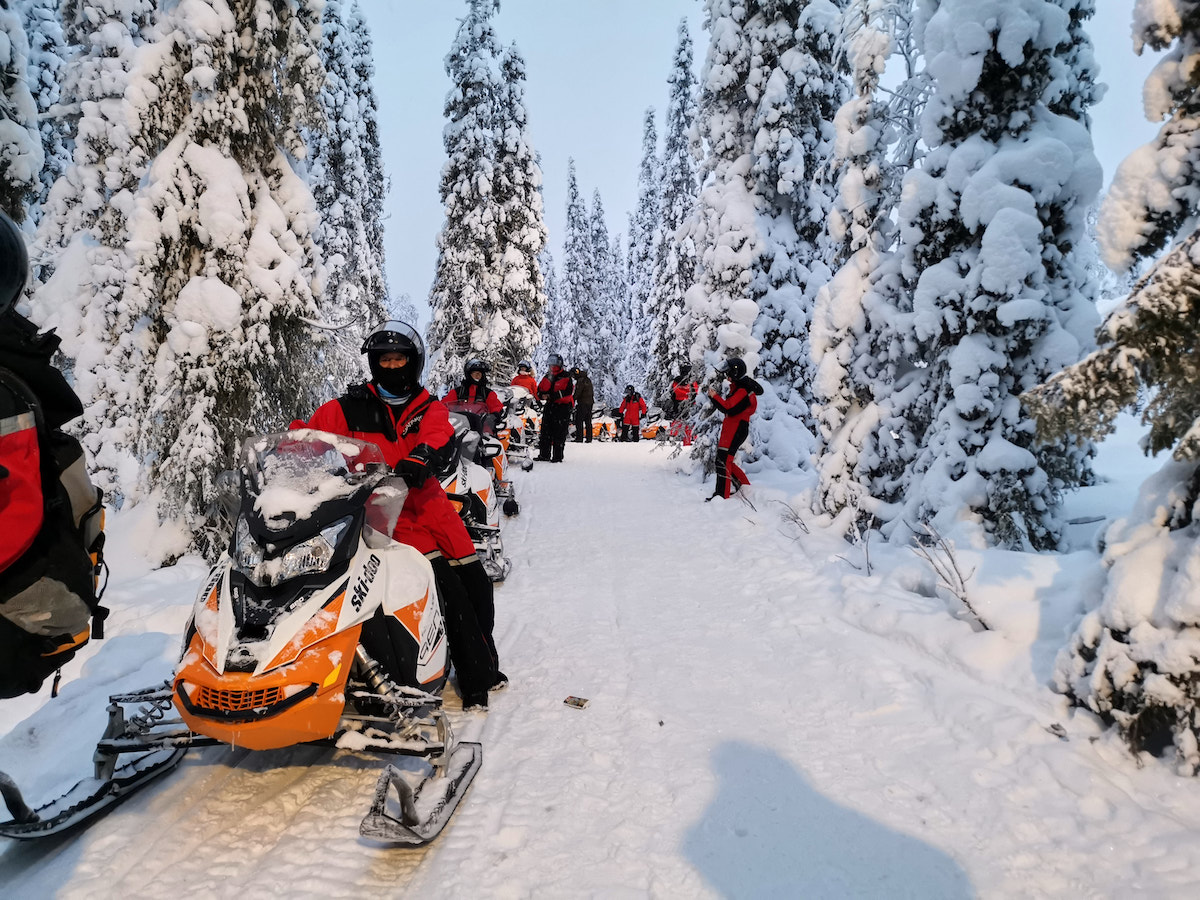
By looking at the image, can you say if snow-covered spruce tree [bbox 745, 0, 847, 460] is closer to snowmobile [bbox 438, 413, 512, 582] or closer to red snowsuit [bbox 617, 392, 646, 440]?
snowmobile [bbox 438, 413, 512, 582]

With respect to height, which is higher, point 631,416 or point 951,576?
point 951,576

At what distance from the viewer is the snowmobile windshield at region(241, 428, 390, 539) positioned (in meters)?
3.28

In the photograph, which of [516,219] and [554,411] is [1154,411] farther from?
[516,219]

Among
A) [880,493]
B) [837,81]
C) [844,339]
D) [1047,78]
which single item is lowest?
[880,493]

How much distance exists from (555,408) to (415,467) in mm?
14223

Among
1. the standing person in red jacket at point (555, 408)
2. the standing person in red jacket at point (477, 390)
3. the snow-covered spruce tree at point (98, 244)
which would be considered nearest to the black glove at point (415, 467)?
the snow-covered spruce tree at point (98, 244)

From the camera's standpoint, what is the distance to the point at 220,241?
7625 mm

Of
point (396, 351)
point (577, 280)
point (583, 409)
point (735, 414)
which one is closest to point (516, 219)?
point (583, 409)

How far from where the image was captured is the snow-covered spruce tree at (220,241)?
7523 millimetres

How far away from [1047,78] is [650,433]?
24.5m

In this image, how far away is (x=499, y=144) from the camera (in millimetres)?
23422

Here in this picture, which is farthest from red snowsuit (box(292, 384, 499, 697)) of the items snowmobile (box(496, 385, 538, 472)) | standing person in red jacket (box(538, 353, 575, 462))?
standing person in red jacket (box(538, 353, 575, 462))

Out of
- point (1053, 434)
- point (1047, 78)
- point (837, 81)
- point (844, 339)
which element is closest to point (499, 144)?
point (837, 81)

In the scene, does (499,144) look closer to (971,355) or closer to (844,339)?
(844,339)
